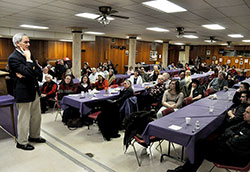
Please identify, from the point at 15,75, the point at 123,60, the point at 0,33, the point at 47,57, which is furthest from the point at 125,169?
the point at 123,60

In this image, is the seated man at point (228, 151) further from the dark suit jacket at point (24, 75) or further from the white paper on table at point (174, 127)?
the dark suit jacket at point (24, 75)

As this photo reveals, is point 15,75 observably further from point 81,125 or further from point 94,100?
point 81,125

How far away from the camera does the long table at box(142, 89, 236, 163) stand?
9.08 ft

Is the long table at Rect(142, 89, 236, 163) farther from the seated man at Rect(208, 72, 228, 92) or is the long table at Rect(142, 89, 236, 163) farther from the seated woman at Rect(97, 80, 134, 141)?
the seated man at Rect(208, 72, 228, 92)

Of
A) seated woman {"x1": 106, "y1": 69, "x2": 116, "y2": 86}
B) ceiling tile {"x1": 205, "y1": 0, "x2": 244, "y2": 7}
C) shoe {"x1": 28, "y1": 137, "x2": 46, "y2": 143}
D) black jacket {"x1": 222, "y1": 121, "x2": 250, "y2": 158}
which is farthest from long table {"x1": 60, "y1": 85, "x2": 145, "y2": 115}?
ceiling tile {"x1": 205, "y1": 0, "x2": 244, "y2": 7}

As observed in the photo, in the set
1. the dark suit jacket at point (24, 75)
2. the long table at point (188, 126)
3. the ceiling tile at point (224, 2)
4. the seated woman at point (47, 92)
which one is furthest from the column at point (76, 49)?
the long table at point (188, 126)

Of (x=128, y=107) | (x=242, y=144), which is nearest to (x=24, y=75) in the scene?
(x=128, y=107)

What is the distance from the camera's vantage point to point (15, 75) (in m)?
3.50

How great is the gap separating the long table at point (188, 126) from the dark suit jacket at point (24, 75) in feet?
6.84

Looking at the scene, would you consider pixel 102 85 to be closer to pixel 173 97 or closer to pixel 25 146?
pixel 173 97

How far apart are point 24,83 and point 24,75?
23 centimetres

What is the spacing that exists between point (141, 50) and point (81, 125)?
15.1m

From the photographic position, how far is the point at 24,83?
349 cm

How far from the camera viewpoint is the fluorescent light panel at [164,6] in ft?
13.9
